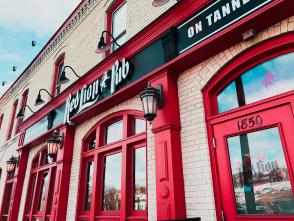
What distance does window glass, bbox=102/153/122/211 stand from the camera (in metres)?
4.89

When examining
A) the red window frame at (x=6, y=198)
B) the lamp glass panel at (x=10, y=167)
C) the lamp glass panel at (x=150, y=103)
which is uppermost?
the lamp glass panel at (x=150, y=103)

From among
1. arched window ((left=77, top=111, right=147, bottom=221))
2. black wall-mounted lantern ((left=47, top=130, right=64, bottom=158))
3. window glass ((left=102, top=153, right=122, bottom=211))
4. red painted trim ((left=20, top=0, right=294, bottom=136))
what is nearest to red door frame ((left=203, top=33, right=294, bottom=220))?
red painted trim ((left=20, top=0, right=294, bottom=136))

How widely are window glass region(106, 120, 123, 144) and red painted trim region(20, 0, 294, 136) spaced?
1.64 ft

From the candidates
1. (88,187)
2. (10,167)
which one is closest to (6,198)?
(10,167)

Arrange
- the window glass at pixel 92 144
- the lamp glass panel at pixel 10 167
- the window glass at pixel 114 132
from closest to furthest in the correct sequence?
the window glass at pixel 114 132
the window glass at pixel 92 144
the lamp glass panel at pixel 10 167

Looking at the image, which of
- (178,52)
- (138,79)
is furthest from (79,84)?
(178,52)

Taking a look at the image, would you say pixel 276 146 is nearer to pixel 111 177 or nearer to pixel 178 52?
pixel 178 52

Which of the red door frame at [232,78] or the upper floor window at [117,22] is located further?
the upper floor window at [117,22]

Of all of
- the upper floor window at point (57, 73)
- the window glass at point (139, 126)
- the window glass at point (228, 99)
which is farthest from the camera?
the upper floor window at point (57, 73)

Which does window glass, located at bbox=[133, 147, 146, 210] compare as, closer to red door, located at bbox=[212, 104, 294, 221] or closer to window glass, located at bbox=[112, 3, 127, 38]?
red door, located at bbox=[212, 104, 294, 221]

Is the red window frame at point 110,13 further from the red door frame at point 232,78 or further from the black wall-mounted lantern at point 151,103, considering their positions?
the red door frame at point 232,78

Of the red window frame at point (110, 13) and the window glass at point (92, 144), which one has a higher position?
the red window frame at point (110, 13)

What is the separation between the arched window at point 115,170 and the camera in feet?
14.8

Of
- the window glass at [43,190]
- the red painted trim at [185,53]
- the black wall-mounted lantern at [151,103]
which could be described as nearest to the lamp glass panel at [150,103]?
the black wall-mounted lantern at [151,103]
